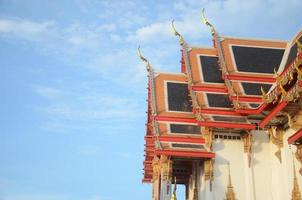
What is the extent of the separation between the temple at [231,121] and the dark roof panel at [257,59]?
0.16 ft

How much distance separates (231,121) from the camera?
1855cm

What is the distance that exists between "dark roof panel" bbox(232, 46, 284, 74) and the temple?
0.16 feet

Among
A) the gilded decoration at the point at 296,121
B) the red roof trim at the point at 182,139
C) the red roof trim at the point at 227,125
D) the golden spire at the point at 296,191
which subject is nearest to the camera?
the gilded decoration at the point at 296,121

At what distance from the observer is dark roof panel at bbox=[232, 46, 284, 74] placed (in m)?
21.2

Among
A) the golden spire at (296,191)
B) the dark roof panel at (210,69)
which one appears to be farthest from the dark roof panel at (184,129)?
the golden spire at (296,191)

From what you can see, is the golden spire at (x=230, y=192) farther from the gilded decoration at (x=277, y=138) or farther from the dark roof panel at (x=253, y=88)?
the dark roof panel at (x=253, y=88)

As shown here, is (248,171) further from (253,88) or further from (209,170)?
(253,88)

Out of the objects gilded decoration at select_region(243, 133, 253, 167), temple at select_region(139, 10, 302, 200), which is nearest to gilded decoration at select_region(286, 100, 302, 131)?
temple at select_region(139, 10, 302, 200)

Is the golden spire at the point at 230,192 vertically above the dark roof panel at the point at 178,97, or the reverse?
the dark roof panel at the point at 178,97

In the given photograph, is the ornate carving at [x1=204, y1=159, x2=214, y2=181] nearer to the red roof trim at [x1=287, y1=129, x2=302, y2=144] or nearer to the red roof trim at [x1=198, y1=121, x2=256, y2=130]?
the red roof trim at [x1=198, y1=121, x2=256, y2=130]

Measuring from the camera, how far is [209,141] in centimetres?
1859

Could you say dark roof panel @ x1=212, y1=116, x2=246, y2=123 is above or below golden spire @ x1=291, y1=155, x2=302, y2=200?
above

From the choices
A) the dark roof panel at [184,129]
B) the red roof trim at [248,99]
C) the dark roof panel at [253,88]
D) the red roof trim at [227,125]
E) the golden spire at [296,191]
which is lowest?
the golden spire at [296,191]

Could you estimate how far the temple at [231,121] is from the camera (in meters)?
16.0
